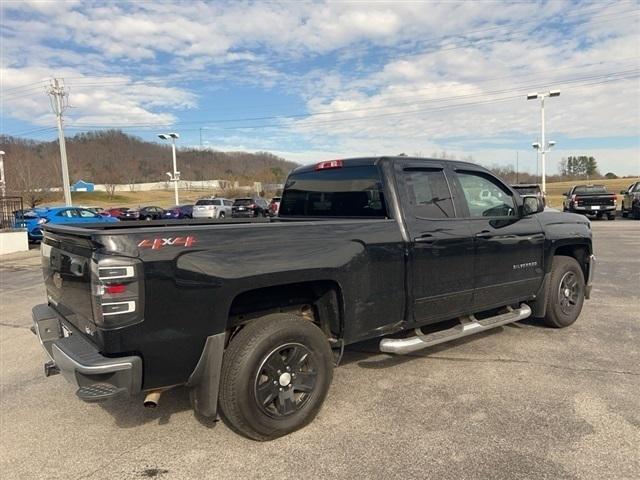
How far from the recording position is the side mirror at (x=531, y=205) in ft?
16.2

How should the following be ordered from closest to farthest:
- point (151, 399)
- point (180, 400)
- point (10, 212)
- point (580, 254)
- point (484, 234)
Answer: point (151, 399) < point (180, 400) < point (484, 234) < point (580, 254) < point (10, 212)

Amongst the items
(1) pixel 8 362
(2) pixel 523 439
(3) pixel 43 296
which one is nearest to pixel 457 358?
(2) pixel 523 439

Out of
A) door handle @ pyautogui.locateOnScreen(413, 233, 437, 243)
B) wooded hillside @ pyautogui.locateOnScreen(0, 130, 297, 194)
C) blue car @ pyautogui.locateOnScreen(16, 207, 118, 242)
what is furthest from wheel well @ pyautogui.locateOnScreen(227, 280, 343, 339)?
wooded hillside @ pyautogui.locateOnScreen(0, 130, 297, 194)

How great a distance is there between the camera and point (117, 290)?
2.66 meters

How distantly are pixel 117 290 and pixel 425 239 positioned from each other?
242cm

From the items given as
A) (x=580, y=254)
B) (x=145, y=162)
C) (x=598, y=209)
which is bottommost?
(x=598, y=209)

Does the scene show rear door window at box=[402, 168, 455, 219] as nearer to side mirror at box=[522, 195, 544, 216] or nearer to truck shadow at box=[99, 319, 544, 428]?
Result: side mirror at box=[522, 195, 544, 216]

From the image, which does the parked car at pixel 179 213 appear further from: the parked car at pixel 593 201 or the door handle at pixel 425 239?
the door handle at pixel 425 239

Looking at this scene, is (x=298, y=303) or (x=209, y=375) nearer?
(x=209, y=375)

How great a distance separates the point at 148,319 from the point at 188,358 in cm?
37

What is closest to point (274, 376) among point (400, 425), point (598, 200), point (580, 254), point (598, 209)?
point (400, 425)

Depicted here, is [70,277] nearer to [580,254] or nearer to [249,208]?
[580,254]

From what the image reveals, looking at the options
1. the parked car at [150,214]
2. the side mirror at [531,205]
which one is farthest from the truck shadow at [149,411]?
the parked car at [150,214]

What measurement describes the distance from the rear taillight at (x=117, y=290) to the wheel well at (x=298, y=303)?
0.72 m
